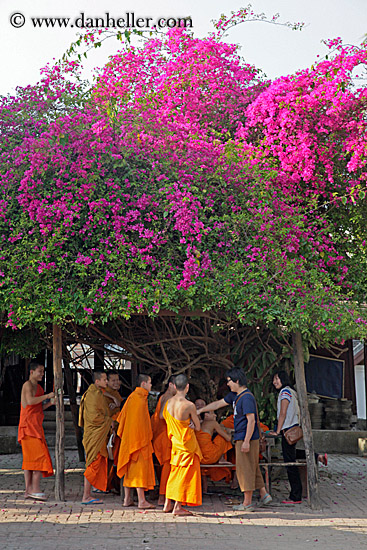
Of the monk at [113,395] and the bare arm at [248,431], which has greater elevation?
the monk at [113,395]

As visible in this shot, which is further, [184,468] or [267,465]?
[267,465]

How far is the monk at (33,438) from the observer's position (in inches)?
319

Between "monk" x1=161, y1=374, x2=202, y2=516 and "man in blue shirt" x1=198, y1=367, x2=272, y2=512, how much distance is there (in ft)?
1.23

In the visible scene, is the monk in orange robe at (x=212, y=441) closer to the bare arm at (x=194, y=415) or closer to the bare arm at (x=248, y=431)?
the bare arm at (x=248, y=431)

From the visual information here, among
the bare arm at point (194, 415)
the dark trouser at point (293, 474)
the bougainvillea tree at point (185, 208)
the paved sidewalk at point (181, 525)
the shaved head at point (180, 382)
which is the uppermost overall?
the bougainvillea tree at point (185, 208)

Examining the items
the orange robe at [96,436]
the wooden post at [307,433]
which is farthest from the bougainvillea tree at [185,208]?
the orange robe at [96,436]

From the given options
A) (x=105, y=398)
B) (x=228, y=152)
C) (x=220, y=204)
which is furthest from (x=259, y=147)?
(x=105, y=398)

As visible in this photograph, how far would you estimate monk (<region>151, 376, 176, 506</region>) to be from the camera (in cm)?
784

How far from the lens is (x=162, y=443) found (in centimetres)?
796

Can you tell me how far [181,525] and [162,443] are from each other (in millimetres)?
1218

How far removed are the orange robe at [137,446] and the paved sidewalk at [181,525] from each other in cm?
39

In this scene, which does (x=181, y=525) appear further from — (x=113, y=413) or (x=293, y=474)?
(x=113, y=413)

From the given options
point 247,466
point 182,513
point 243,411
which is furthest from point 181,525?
point 243,411

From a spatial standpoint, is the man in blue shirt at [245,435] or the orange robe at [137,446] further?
the orange robe at [137,446]
